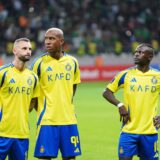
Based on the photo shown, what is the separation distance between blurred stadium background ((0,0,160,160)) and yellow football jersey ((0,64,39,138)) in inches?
713

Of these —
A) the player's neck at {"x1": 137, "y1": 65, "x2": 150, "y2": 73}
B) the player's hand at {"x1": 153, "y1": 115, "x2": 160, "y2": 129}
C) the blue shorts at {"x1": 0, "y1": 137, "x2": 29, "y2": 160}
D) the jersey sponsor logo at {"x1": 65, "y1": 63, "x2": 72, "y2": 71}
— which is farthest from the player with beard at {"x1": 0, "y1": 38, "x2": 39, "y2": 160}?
the player's hand at {"x1": 153, "y1": 115, "x2": 160, "y2": 129}

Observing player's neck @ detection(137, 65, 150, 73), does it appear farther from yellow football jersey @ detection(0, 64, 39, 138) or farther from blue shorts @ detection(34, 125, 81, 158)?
yellow football jersey @ detection(0, 64, 39, 138)

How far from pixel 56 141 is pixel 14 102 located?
901 millimetres

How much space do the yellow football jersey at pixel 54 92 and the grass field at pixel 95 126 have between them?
2954 mm

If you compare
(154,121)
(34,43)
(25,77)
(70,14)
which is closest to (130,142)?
(154,121)

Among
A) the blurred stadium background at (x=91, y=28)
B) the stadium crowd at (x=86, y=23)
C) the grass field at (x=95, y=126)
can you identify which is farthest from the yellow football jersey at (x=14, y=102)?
the stadium crowd at (x=86, y=23)

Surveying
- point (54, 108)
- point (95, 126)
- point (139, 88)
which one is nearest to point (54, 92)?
point (54, 108)

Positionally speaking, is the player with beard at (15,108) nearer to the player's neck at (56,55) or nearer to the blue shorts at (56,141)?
the blue shorts at (56,141)

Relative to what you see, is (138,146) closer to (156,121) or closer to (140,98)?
(156,121)

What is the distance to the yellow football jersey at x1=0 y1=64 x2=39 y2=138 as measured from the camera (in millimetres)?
8750

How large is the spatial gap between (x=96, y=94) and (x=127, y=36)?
9993 millimetres

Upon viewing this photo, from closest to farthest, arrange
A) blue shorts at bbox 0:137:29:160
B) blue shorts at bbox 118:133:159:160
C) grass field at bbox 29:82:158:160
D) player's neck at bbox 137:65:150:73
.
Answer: blue shorts at bbox 0:137:29:160, blue shorts at bbox 118:133:159:160, player's neck at bbox 137:65:150:73, grass field at bbox 29:82:158:160

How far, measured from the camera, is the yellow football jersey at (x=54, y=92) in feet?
30.3

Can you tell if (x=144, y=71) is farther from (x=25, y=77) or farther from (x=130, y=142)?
(x=25, y=77)
